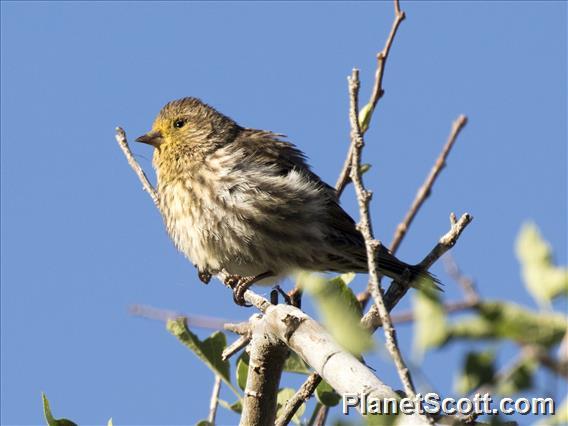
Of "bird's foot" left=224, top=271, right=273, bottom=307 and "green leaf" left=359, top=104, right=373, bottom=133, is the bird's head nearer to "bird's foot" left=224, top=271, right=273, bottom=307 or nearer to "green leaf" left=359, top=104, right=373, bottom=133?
"bird's foot" left=224, top=271, right=273, bottom=307

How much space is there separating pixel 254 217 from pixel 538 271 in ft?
15.5

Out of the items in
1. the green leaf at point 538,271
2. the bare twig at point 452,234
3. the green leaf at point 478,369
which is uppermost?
the bare twig at point 452,234

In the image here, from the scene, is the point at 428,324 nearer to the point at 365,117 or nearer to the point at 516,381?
the point at 516,381

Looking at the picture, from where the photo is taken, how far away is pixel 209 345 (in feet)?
13.6

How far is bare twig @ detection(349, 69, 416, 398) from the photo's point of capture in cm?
160

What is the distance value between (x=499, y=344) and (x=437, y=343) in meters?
0.08

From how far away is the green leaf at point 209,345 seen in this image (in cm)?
412

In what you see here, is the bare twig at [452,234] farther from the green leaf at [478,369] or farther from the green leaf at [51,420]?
the green leaf at [478,369]

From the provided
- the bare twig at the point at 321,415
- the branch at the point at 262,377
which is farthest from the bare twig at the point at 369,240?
the bare twig at the point at 321,415

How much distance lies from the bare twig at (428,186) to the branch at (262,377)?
128cm

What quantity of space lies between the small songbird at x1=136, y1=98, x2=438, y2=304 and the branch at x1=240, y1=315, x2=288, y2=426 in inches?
62.7

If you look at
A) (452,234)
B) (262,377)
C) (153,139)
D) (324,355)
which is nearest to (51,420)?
(262,377)

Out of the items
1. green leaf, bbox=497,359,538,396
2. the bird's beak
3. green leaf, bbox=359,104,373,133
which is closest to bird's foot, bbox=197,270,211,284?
the bird's beak

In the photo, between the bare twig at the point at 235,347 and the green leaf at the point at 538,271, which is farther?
the bare twig at the point at 235,347
